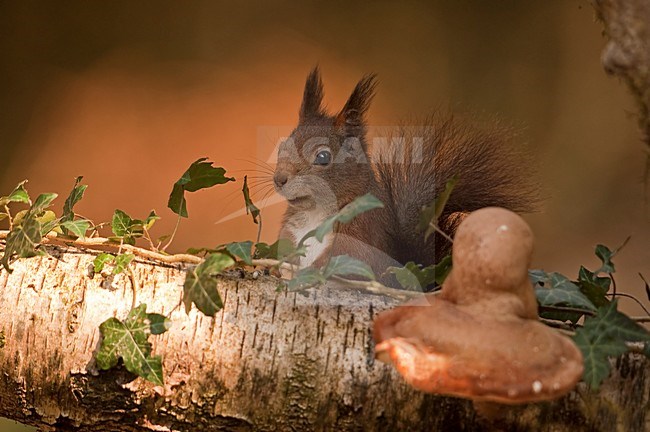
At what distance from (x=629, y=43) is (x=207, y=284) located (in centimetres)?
54

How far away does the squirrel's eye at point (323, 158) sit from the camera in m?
1.29

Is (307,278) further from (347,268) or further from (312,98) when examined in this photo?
(312,98)

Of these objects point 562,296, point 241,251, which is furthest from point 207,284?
point 562,296

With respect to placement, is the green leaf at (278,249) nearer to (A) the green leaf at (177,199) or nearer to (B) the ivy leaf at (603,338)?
(A) the green leaf at (177,199)

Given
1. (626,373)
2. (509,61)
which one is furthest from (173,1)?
(626,373)

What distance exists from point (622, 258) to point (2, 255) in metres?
1.76

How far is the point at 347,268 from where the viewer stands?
854 millimetres

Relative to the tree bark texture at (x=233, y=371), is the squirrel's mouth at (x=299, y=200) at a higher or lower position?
higher

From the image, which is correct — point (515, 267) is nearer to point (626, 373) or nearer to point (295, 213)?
point (626, 373)

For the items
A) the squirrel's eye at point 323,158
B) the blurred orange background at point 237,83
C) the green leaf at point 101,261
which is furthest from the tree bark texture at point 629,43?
the blurred orange background at point 237,83

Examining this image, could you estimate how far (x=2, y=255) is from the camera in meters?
1.11

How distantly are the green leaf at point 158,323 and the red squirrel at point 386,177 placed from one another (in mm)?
364

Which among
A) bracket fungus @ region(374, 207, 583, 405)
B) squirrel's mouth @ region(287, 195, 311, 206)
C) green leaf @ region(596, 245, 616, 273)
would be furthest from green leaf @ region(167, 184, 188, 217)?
green leaf @ region(596, 245, 616, 273)

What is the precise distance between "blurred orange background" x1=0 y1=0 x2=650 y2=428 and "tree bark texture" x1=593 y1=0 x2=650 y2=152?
113cm
